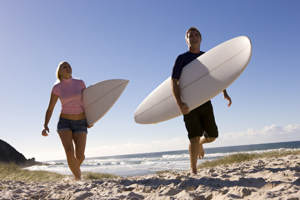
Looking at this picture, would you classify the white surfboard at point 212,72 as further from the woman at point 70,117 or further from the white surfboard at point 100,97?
the woman at point 70,117

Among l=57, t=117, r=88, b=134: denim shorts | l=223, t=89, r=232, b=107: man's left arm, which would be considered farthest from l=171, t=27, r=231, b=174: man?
l=57, t=117, r=88, b=134: denim shorts

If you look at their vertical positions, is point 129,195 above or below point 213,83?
below

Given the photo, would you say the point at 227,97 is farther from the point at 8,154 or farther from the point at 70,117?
the point at 8,154

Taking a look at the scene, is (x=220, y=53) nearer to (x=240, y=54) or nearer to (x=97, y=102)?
(x=240, y=54)

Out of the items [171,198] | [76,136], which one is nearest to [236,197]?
[171,198]

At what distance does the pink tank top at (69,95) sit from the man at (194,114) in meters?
1.48

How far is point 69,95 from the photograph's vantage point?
3.55m

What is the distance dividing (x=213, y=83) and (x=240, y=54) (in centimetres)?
55

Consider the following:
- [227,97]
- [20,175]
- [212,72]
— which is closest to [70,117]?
[212,72]

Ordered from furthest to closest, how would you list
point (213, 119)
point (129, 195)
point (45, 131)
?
point (45, 131) → point (213, 119) → point (129, 195)

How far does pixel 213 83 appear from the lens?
341cm

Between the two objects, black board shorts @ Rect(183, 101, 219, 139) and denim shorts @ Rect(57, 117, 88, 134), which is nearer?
black board shorts @ Rect(183, 101, 219, 139)

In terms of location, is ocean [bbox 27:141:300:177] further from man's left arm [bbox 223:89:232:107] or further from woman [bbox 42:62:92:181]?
woman [bbox 42:62:92:181]

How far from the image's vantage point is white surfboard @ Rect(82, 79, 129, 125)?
3966 mm
